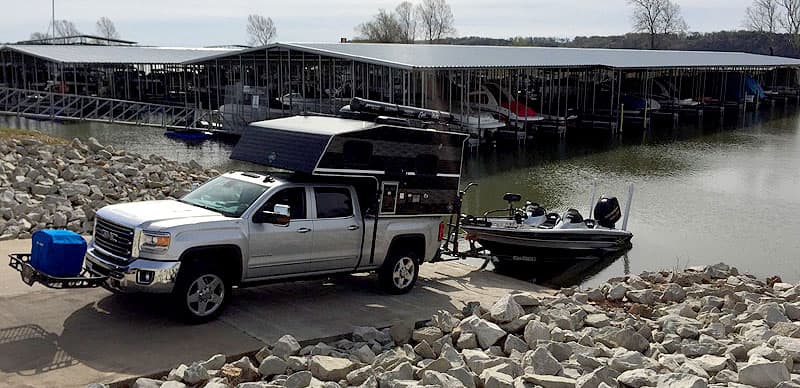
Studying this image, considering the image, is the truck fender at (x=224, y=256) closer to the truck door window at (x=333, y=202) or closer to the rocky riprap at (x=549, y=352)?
the truck door window at (x=333, y=202)

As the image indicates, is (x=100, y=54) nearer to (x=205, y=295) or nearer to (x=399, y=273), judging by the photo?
(x=399, y=273)

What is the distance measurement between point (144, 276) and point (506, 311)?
3.83 m

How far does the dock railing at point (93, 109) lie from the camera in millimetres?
38625

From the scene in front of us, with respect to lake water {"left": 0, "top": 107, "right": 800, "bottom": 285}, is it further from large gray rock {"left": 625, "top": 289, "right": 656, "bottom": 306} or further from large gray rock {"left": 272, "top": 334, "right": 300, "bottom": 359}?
large gray rock {"left": 272, "top": 334, "right": 300, "bottom": 359}

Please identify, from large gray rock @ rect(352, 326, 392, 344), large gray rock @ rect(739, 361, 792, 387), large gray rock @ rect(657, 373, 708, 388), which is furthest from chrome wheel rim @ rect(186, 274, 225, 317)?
large gray rock @ rect(739, 361, 792, 387)

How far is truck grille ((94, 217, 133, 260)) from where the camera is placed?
27.4ft

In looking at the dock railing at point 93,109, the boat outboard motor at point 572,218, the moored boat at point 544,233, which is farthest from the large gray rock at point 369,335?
the dock railing at point 93,109

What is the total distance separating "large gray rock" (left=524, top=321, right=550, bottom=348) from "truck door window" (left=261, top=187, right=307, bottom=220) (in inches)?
119

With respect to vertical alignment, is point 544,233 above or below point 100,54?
below

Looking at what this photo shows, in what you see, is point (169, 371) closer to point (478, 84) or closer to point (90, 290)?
point (90, 290)

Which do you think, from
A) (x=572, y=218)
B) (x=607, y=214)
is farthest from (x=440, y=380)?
(x=607, y=214)

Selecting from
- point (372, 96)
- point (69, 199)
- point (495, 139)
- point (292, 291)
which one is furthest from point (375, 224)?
point (372, 96)

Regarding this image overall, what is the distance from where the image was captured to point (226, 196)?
9477mm

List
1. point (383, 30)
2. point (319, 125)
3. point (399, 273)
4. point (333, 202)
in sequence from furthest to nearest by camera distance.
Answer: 1. point (383, 30)
2. point (399, 273)
3. point (319, 125)
4. point (333, 202)
